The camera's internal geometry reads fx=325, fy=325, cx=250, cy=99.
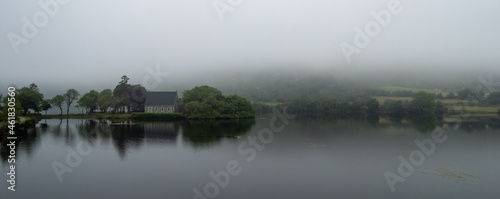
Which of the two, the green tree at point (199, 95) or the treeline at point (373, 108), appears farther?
the treeline at point (373, 108)

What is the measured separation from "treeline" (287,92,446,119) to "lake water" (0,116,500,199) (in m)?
53.9

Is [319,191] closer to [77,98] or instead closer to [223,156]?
[223,156]

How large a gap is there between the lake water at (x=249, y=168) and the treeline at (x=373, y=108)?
5394 cm

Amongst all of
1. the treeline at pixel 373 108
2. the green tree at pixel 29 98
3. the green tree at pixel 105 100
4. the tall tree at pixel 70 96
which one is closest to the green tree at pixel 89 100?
the tall tree at pixel 70 96

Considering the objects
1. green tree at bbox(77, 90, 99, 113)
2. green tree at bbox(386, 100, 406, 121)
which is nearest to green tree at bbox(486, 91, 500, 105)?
green tree at bbox(386, 100, 406, 121)

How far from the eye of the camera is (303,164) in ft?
65.5

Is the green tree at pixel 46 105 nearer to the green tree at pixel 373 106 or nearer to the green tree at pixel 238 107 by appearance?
the green tree at pixel 238 107

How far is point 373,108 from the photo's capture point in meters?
88.0

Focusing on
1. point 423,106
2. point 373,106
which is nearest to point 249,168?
point 423,106

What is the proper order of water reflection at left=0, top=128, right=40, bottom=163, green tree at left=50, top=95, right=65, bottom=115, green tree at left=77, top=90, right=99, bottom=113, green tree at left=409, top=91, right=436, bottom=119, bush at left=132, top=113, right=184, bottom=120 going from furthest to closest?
green tree at left=409, top=91, right=436, bottom=119 < green tree at left=77, top=90, right=99, bottom=113 < green tree at left=50, top=95, right=65, bottom=115 < bush at left=132, top=113, right=184, bottom=120 < water reflection at left=0, top=128, right=40, bottom=163

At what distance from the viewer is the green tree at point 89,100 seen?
64188mm

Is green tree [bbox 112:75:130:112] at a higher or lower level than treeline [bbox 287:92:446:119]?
higher

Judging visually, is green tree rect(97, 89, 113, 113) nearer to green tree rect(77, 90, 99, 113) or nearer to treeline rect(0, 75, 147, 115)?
treeline rect(0, 75, 147, 115)

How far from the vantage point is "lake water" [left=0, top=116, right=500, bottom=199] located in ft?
48.8
